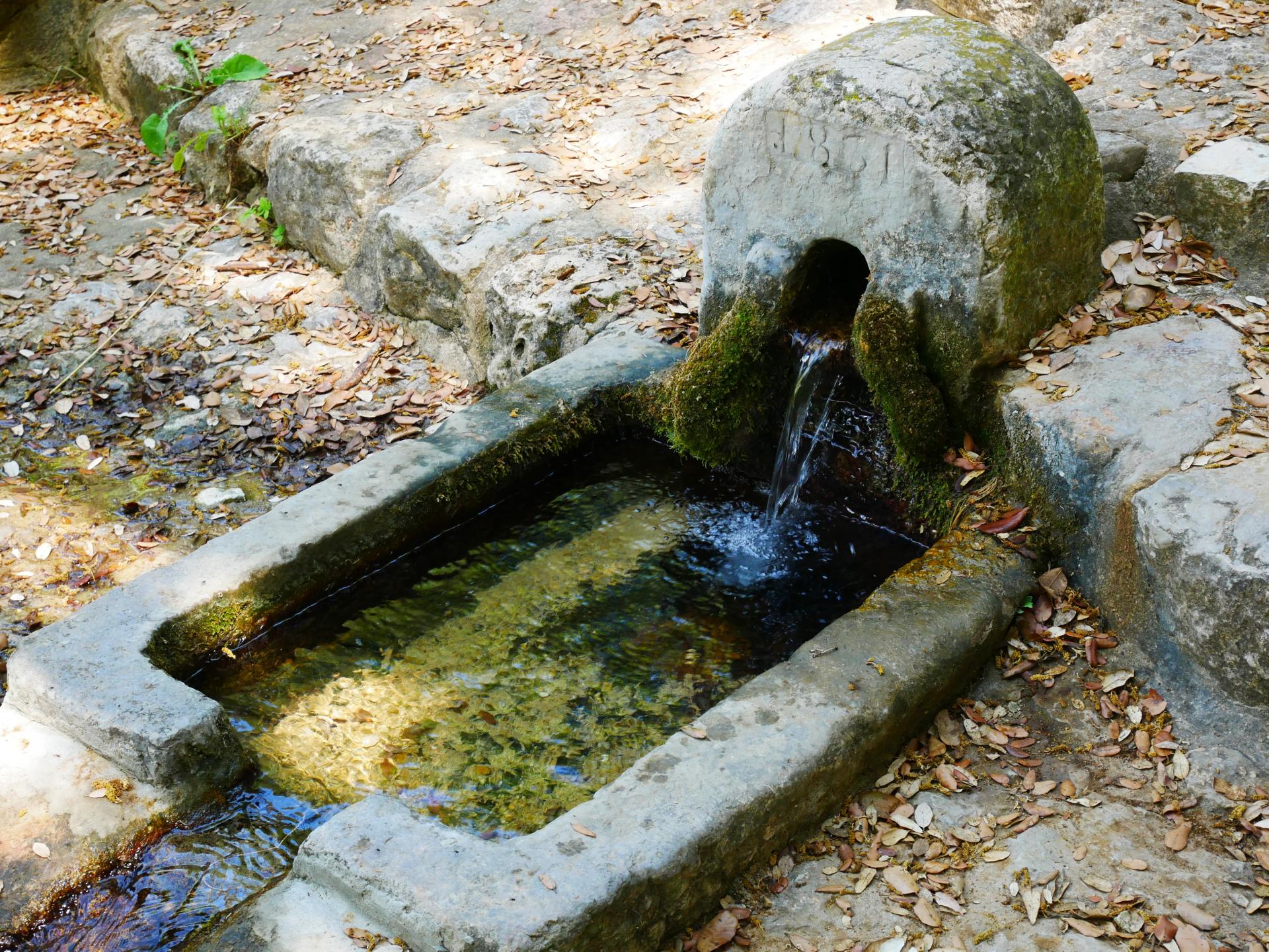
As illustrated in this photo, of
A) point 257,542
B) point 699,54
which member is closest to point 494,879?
point 257,542

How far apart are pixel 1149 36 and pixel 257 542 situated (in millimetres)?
5131

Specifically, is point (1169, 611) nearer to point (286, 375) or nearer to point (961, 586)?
point (961, 586)

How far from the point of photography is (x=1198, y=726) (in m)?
3.38

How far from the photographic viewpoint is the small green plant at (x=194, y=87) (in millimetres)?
8180

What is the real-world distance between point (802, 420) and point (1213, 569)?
1.82m

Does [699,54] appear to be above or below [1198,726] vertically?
above

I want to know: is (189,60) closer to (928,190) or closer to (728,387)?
(728,387)

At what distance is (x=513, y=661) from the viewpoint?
13.2 ft

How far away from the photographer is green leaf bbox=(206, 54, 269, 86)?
26.9 feet

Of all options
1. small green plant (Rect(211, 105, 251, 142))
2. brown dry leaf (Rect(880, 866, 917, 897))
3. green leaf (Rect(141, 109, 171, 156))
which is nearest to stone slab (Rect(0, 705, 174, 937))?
brown dry leaf (Rect(880, 866, 917, 897))

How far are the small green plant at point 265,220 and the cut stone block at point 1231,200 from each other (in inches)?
215

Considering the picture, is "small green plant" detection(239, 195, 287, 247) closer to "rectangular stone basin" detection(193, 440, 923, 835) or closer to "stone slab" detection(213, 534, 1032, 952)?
"rectangular stone basin" detection(193, 440, 923, 835)

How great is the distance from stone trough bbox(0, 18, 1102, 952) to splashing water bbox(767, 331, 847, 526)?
0.15 meters

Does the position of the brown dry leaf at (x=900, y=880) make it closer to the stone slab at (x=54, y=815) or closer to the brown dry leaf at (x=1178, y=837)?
the brown dry leaf at (x=1178, y=837)
